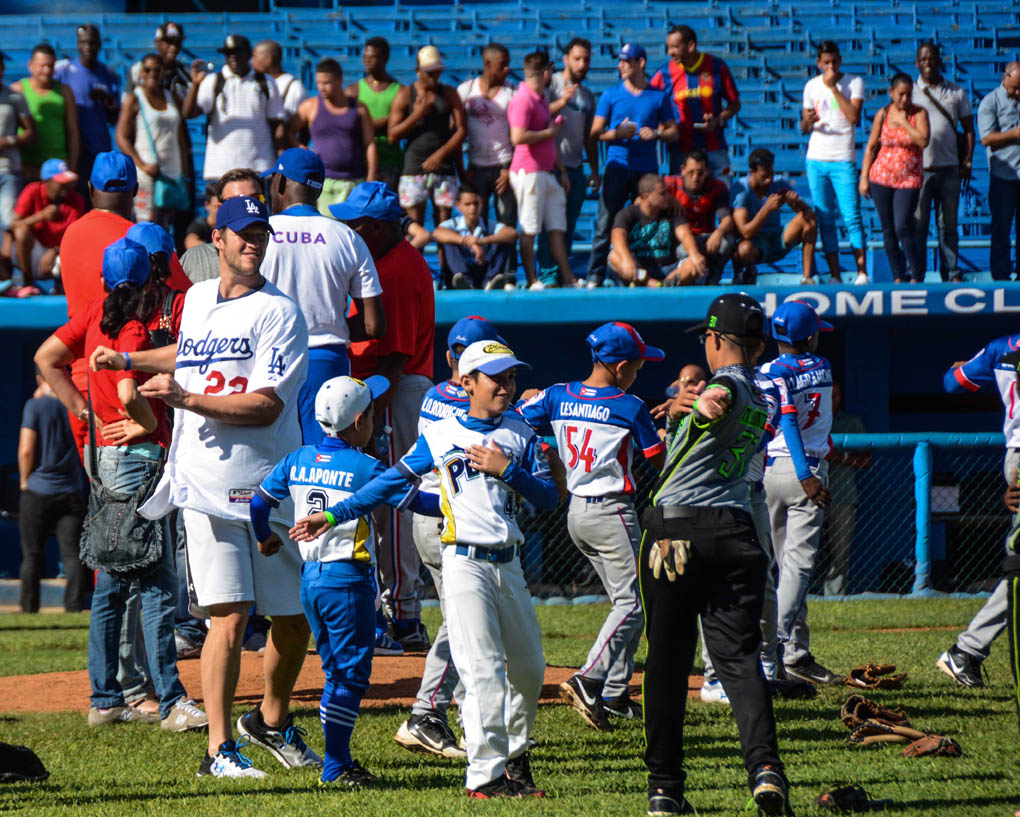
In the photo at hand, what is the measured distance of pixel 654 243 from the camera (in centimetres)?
1241

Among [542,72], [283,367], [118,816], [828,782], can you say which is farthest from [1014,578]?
[542,72]

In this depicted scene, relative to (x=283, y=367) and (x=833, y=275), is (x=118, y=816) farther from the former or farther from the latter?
(x=833, y=275)

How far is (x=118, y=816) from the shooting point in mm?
4660

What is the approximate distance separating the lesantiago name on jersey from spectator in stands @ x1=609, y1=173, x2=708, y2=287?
745 cm

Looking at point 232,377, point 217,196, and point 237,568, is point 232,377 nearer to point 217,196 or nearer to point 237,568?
point 237,568

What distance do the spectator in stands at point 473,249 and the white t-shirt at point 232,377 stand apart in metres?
7.25

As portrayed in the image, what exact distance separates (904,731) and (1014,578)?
61.1 inches

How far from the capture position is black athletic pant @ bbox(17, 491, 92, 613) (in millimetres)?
11805

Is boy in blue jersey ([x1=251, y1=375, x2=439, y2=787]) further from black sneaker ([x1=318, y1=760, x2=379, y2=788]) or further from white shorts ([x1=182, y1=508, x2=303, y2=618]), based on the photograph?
white shorts ([x1=182, y1=508, x2=303, y2=618])

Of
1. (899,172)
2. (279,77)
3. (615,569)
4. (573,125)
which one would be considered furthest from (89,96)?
(615,569)

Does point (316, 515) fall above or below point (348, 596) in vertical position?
above

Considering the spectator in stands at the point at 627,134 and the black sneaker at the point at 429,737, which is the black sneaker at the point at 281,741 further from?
the spectator in stands at the point at 627,134

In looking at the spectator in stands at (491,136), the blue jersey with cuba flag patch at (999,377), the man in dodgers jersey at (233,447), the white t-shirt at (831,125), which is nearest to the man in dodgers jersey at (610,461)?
the man in dodgers jersey at (233,447)

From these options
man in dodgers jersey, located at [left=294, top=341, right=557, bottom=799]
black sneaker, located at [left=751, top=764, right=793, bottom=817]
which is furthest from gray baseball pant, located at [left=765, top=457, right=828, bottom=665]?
black sneaker, located at [left=751, top=764, right=793, bottom=817]
